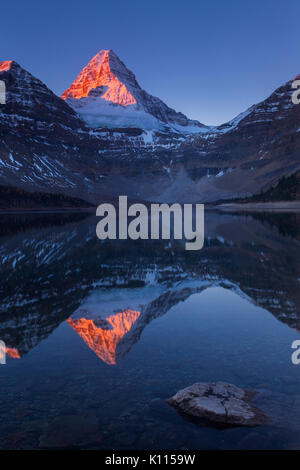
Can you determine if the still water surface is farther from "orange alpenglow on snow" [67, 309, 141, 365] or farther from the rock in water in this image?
the rock in water

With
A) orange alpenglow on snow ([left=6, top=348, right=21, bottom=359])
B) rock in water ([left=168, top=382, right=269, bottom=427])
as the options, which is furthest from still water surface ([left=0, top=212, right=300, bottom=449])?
rock in water ([left=168, top=382, right=269, bottom=427])

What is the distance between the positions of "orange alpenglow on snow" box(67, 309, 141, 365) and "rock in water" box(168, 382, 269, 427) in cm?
282

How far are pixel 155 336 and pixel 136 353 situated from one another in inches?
64.9

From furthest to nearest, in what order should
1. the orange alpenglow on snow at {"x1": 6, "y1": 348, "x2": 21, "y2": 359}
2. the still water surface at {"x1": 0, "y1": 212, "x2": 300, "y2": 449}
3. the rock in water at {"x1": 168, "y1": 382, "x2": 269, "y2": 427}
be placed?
the orange alpenglow on snow at {"x1": 6, "y1": 348, "x2": 21, "y2": 359} < the rock in water at {"x1": 168, "y1": 382, "x2": 269, "y2": 427} < the still water surface at {"x1": 0, "y1": 212, "x2": 300, "y2": 449}

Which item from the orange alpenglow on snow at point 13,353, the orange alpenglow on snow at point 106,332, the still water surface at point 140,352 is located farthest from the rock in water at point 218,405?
the orange alpenglow on snow at point 13,353

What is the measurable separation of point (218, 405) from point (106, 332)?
5.76 metres

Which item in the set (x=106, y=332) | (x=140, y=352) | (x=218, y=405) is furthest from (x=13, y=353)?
(x=218, y=405)

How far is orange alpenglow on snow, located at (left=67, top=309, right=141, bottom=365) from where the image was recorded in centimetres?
1131

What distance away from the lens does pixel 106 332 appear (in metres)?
12.9

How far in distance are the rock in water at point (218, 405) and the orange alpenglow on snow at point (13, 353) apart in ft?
16.4

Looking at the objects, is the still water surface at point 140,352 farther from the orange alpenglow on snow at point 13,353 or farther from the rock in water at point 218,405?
the rock in water at point 218,405

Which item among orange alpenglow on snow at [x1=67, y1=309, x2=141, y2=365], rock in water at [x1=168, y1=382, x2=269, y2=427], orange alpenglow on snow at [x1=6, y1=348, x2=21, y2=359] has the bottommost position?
rock in water at [x1=168, y1=382, x2=269, y2=427]

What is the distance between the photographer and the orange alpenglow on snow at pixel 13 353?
1118cm

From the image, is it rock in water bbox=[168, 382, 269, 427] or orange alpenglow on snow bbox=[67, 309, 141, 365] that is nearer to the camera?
rock in water bbox=[168, 382, 269, 427]
